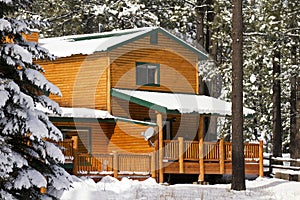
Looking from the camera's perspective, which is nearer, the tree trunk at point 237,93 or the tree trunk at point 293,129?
the tree trunk at point 237,93

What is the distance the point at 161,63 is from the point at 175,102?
4.58m

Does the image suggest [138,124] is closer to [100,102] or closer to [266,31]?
[100,102]

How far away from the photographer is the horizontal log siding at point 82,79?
1264 inches

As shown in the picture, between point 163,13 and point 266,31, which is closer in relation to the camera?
point 266,31

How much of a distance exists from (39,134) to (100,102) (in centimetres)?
1889

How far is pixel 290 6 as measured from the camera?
105 ft

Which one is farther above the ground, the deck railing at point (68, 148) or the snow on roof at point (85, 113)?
the snow on roof at point (85, 113)

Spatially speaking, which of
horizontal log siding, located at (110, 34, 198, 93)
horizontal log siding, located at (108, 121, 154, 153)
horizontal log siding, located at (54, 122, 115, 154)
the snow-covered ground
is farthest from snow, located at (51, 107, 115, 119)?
the snow-covered ground

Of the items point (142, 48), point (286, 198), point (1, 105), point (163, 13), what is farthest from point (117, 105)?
point (1, 105)

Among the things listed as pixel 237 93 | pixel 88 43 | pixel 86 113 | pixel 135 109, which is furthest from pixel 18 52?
pixel 88 43

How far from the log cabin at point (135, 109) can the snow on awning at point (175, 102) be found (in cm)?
5

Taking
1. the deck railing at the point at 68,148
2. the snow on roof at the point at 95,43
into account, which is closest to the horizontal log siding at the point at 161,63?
the snow on roof at the point at 95,43

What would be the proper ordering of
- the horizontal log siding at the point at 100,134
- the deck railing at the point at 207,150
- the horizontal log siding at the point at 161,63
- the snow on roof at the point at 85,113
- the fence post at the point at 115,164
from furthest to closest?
the horizontal log siding at the point at 161,63, the horizontal log siding at the point at 100,134, the snow on roof at the point at 85,113, the deck railing at the point at 207,150, the fence post at the point at 115,164

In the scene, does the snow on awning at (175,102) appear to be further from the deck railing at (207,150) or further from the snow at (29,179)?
the snow at (29,179)
